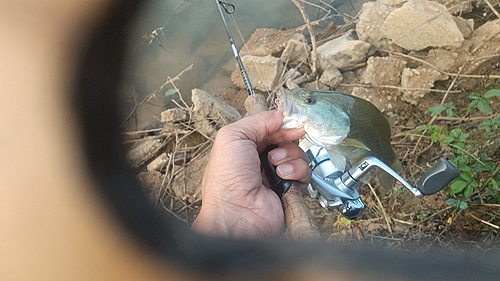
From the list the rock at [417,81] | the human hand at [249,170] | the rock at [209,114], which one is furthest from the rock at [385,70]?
the human hand at [249,170]

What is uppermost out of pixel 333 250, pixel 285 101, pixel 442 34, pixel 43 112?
pixel 43 112

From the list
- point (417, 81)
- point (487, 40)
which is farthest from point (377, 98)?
point (487, 40)

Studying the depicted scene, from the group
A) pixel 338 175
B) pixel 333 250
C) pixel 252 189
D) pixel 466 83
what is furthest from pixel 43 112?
pixel 466 83

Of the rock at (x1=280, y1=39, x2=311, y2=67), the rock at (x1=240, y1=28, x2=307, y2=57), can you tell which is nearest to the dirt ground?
the rock at (x1=280, y1=39, x2=311, y2=67)

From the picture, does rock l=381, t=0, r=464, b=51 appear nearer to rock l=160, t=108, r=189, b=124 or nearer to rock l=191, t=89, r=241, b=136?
rock l=191, t=89, r=241, b=136

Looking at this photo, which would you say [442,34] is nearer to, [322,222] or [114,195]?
[322,222]

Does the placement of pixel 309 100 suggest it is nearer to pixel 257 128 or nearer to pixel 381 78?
pixel 257 128
